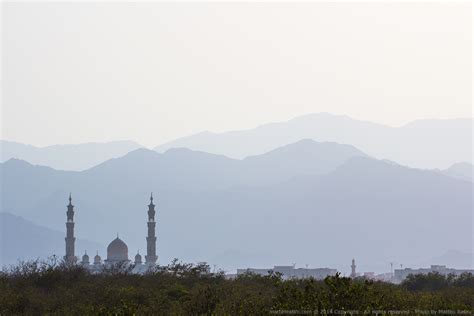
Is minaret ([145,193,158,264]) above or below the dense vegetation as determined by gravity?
above

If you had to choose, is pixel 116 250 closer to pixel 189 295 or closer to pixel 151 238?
pixel 151 238

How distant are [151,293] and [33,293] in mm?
3648

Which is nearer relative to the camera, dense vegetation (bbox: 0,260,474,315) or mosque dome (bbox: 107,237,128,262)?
dense vegetation (bbox: 0,260,474,315)

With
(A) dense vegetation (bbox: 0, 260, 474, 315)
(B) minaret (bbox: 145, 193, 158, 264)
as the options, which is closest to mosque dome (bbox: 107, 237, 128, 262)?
(B) minaret (bbox: 145, 193, 158, 264)

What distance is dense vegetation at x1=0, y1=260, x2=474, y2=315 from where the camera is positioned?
19.5m

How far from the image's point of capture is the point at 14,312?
89.5ft

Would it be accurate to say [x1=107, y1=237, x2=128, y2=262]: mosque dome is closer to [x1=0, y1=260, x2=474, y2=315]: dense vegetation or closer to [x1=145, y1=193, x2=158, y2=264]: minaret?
[x1=145, y1=193, x2=158, y2=264]: minaret

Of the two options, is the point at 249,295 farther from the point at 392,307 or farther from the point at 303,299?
the point at 303,299

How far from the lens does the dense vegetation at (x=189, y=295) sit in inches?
769

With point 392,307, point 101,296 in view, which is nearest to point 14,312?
point 101,296

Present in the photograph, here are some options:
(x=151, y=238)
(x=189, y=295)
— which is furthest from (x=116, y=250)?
(x=189, y=295)

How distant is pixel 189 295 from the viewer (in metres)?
30.2

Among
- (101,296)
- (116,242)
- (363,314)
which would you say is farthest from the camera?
(116,242)

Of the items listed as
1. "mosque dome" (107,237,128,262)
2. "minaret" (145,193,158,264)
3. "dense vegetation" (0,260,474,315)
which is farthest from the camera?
"mosque dome" (107,237,128,262)
